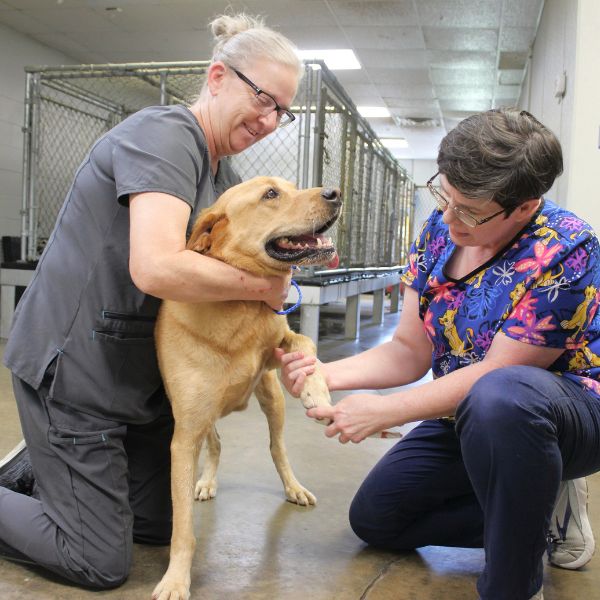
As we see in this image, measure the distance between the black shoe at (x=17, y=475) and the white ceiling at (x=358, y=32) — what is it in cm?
568

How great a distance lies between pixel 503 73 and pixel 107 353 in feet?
27.0

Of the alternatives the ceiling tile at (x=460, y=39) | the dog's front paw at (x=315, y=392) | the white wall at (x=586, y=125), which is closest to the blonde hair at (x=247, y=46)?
the dog's front paw at (x=315, y=392)

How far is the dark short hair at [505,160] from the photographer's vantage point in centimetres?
129

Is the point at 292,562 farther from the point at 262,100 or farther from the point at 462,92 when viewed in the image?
the point at 462,92

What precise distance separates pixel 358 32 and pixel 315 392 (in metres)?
6.39

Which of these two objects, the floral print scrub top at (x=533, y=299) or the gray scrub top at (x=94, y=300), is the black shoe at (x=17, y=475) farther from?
the floral print scrub top at (x=533, y=299)

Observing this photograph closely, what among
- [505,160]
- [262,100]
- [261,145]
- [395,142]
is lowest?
[505,160]

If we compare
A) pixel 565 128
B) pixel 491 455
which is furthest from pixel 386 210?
pixel 491 455

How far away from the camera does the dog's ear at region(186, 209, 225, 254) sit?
1.49 metres

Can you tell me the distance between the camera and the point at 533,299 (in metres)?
1.32

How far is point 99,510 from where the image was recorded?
153 cm

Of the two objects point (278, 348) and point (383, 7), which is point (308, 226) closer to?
point (278, 348)

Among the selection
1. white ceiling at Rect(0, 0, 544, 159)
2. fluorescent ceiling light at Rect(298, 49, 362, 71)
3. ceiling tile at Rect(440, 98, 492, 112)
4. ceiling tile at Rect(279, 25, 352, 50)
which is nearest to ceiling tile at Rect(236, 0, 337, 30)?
white ceiling at Rect(0, 0, 544, 159)

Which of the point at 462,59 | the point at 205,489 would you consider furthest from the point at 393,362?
the point at 462,59
